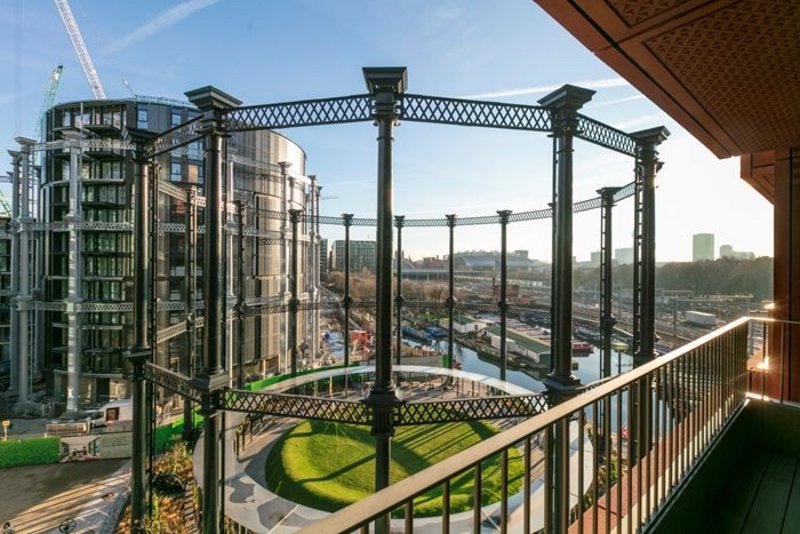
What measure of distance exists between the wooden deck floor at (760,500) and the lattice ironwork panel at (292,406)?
3.94 meters

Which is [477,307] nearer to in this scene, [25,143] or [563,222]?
[563,222]

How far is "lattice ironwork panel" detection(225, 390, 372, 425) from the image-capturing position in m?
5.07

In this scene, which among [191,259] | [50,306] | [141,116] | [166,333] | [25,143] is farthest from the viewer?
[141,116]

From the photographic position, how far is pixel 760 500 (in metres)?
3.15

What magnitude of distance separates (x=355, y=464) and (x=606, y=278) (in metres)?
9.57

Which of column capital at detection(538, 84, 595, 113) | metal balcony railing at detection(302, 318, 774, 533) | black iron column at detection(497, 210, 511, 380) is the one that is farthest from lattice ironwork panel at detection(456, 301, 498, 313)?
column capital at detection(538, 84, 595, 113)

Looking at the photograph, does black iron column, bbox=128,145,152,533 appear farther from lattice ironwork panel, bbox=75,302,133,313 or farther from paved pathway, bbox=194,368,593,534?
lattice ironwork panel, bbox=75,302,133,313

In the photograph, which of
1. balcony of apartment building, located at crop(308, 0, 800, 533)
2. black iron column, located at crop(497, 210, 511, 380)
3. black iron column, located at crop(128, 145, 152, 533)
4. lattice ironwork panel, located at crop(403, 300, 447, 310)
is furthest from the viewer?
lattice ironwork panel, located at crop(403, 300, 447, 310)

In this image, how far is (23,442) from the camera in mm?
13609

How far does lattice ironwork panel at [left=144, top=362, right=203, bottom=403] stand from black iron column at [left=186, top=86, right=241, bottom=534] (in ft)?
0.94

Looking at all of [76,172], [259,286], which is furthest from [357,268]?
[76,172]

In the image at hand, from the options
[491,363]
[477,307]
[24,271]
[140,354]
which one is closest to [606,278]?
[477,307]

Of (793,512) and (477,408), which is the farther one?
(477,408)

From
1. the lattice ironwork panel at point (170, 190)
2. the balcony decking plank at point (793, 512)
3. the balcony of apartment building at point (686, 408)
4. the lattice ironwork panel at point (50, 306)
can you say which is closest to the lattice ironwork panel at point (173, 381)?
the lattice ironwork panel at point (170, 190)
